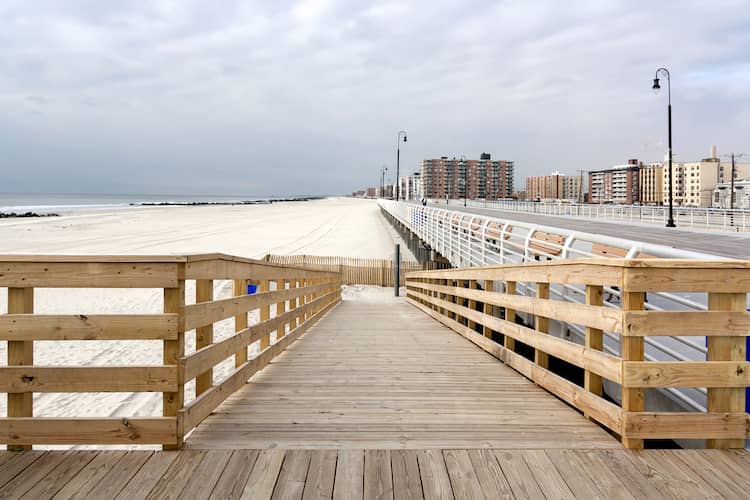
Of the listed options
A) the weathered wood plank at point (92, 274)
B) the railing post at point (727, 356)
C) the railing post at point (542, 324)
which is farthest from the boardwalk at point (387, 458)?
the weathered wood plank at point (92, 274)

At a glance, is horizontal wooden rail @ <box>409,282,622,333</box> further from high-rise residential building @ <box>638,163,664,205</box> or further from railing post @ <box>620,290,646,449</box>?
high-rise residential building @ <box>638,163,664,205</box>

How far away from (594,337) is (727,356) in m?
0.81

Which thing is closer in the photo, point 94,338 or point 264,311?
point 94,338

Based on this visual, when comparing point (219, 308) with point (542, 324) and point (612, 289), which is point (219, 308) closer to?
point (542, 324)

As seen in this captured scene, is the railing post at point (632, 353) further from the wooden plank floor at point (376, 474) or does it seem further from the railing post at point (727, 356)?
the railing post at point (727, 356)

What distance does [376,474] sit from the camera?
310 centimetres

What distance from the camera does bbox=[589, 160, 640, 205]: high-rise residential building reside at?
157875mm

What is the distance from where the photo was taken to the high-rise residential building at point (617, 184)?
518 ft

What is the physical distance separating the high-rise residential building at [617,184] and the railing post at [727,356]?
502 ft

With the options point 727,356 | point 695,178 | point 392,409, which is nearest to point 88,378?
point 392,409

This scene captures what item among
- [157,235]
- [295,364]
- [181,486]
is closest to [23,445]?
[181,486]

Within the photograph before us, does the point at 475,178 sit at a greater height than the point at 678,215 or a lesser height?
greater

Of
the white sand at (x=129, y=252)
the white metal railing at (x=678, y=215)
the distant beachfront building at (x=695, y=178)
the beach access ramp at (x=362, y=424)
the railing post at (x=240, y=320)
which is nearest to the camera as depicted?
the beach access ramp at (x=362, y=424)

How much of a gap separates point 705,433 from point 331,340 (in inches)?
215
